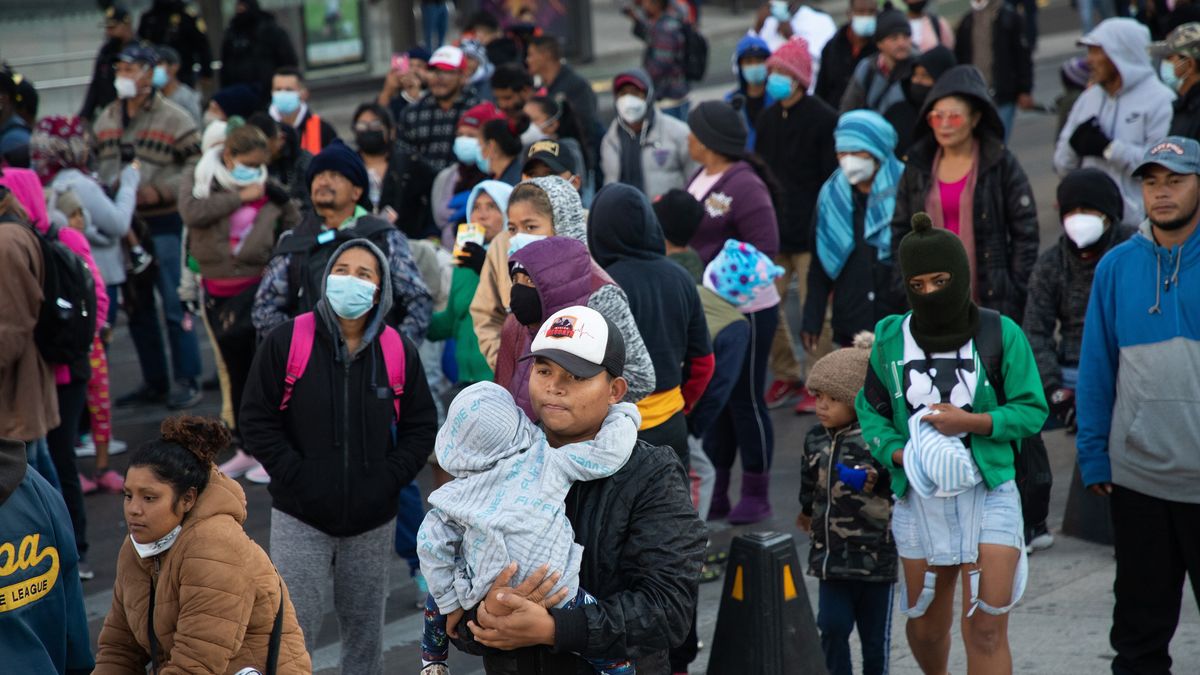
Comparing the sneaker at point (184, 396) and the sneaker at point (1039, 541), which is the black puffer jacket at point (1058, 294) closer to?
the sneaker at point (1039, 541)

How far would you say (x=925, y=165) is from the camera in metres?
7.68

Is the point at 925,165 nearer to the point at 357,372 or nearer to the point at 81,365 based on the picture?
the point at 357,372

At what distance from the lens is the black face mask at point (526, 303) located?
531 centimetres

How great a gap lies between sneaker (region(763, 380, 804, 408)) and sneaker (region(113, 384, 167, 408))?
4.15 meters

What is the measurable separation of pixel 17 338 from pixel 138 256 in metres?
2.97

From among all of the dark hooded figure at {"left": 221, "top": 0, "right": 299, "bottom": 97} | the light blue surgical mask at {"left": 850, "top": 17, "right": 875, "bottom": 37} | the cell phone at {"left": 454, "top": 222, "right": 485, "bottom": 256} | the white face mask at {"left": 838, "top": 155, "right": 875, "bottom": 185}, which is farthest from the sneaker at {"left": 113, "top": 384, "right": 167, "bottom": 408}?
the light blue surgical mask at {"left": 850, "top": 17, "right": 875, "bottom": 37}

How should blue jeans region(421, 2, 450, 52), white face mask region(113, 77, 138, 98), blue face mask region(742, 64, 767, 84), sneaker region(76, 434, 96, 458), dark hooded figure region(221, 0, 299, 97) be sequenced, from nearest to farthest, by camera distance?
1. sneaker region(76, 434, 96, 458)
2. white face mask region(113, 77, 138, 98)
3. blue face mask region(742, 64, 767, 84)
4. dark hooded figure region(221, 0, 299, 97)
5. blue jeans region(421, 2, 450, 52)

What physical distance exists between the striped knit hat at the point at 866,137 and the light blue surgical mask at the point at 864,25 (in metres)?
5.05

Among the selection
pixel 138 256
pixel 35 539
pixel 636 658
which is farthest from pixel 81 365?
pixel 636 658

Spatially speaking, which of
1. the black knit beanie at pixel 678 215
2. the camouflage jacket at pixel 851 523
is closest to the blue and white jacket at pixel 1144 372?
the camouflage jacket at pixel 851 523

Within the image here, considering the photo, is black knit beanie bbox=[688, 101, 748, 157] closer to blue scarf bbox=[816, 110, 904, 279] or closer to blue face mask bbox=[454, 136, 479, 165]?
blue scarf bbox=[816, 110, 904, 279]

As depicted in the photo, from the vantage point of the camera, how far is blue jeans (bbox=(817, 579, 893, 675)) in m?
5.79

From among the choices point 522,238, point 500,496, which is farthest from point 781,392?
point 500,496

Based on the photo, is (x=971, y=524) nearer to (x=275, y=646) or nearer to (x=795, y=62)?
(x=275, y=646)
